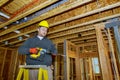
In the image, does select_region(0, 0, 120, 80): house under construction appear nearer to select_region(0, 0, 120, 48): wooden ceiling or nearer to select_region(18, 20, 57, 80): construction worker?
select_region(0, 0, 120, 48): wooden ceiling

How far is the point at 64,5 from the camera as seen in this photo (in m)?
2.58

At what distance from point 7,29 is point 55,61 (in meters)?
2.68

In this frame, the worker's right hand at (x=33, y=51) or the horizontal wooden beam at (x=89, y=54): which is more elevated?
the horizontal wooden beam at (x=89, y=54)

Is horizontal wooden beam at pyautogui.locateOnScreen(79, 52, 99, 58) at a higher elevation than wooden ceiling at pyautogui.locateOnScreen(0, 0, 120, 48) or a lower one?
lower

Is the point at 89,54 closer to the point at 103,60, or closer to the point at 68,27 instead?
the point at 68,27

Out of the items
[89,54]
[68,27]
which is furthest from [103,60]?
[89,54]

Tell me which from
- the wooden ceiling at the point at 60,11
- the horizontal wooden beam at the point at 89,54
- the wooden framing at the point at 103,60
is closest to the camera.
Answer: the wooden framing at the point at 103,60

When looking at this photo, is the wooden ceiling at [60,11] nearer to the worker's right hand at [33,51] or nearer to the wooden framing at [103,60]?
the wooden framing at [103,60]

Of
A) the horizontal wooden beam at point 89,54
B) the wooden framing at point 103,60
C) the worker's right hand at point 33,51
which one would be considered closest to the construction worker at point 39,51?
the worker's right hand at point 33,51

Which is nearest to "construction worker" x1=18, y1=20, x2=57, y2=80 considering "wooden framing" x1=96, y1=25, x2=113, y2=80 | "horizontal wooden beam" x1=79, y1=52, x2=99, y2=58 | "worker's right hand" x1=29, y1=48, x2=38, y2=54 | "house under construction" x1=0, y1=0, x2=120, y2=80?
"worker's right hand" x1=29, y1=48, x2=38, y2=54

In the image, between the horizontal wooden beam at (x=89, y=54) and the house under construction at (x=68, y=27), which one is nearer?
the house under construction at (x=68, y=27)

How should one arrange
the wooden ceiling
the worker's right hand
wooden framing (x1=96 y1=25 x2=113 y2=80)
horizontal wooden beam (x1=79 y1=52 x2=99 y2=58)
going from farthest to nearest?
horizontal wooden beam (x1=79 y1=52 x2=99 y2=58)
the wooden ceiling
wooden framing (x1=96 y1=25 x2=113 y2=80)
the worker's right hand

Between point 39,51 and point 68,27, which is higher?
point 68,27

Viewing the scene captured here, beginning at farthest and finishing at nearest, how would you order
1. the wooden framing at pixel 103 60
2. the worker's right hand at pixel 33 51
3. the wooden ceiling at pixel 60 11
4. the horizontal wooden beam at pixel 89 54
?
1. the horizontal wooden beam at pixel 89 54
2. the wooden ceiling at pixel 60 11
3. the wooden framing at pixel 103 60
4. the worker's right hand at pixel 33 51
